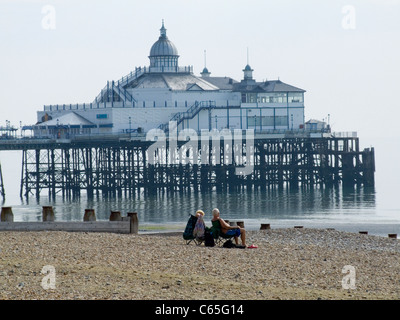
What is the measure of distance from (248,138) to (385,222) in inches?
1204

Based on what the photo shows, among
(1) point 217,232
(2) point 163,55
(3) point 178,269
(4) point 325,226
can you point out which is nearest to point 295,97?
(2) point 163,55

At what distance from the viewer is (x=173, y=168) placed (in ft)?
246

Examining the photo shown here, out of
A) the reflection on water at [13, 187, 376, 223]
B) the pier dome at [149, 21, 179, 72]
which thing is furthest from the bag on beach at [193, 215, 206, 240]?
the pier dome at [149, 21, 179, 72]

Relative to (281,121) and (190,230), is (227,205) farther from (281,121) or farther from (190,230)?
(190,230)

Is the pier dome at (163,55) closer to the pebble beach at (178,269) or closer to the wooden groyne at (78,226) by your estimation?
the wooden groyne at (78,226)

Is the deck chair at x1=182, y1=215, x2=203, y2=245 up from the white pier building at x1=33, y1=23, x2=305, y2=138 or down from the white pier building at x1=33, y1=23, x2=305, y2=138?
down

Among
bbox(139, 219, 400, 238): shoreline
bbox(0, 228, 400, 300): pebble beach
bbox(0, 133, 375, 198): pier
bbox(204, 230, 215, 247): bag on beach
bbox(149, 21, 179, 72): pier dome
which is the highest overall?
bbox(149, 21, 179, 72): pier dome

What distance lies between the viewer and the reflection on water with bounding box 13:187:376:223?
53500mm

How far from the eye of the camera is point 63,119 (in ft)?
254

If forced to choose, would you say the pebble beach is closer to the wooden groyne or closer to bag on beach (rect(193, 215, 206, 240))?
bag on beach (rect(193, 215, 206, 240))

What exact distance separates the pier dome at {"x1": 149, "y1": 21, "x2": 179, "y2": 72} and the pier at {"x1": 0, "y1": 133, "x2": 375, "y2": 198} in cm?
687

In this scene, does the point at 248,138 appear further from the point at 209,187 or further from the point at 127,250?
the point at 127,250

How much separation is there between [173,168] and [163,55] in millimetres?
10312
